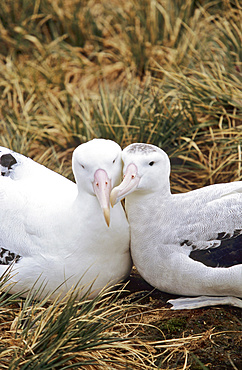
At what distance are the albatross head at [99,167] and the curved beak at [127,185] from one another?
0.04 m

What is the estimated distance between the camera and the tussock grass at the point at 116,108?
3244 mm

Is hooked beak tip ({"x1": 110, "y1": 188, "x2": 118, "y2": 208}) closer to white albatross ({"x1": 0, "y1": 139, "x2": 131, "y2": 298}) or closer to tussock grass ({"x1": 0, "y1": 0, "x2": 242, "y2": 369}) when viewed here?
white albatross ({"x1": 0, "y1": 139, "x2": 131, "y2": 298})

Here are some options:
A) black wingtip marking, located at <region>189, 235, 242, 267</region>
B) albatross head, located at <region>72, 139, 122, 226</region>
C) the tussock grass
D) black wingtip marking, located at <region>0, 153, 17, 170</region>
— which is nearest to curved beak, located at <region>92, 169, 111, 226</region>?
albatross head, located at <region>72, 139, 122, 226</region>

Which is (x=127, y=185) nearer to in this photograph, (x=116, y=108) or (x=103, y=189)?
(x=103, y=189)

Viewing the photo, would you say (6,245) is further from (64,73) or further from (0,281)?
(64,73)

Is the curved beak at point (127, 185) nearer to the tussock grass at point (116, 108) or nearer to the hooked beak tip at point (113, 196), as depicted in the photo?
the hooked beak tip at point (113, 196)

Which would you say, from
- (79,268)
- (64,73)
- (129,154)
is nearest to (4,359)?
(79,268)

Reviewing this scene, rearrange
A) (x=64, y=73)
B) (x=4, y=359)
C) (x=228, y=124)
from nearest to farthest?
(x=4, y=359) → (x=228, y=124) → (x=64, y=73)

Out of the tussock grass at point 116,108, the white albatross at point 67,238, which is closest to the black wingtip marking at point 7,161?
the white albatross at point 67,238

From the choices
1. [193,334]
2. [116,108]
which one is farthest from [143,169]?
[116,108]

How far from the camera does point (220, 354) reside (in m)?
3.33

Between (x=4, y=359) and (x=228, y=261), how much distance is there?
1469 mm

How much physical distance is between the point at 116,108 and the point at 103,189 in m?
2.50

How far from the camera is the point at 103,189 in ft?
11.0
